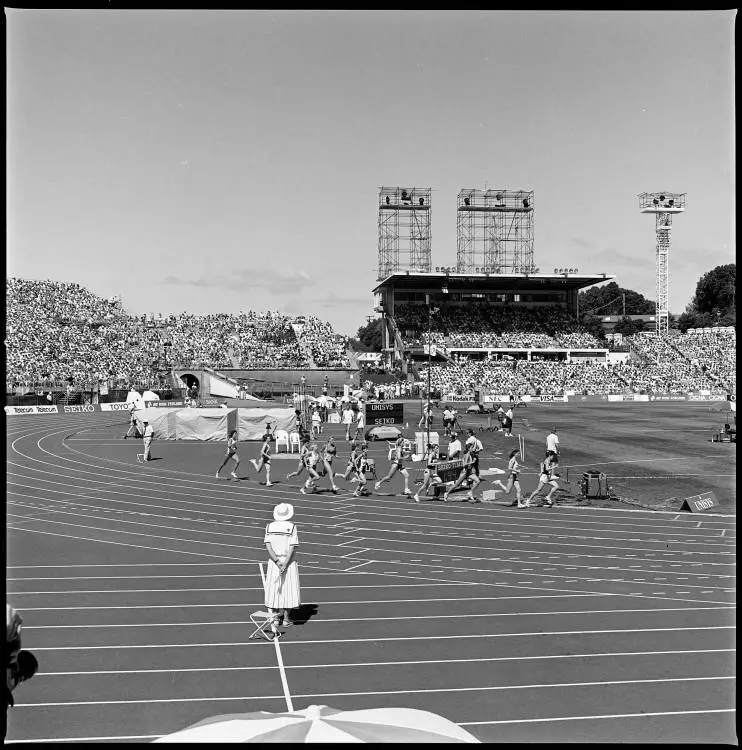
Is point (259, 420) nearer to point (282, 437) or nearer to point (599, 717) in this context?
point (282, 437)

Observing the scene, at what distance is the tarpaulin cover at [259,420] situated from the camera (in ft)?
108

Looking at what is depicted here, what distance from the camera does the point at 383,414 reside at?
121 feet

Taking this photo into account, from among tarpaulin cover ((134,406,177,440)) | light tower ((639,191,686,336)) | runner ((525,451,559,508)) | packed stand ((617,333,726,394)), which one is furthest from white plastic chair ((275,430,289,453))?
light tower ((639,191,686,336))

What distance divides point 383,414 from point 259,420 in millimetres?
5900

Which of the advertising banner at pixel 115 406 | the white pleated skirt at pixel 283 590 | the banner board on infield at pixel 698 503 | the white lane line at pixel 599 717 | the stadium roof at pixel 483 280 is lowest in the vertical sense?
the white lane line at pixel 599 717

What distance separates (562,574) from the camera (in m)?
12.1

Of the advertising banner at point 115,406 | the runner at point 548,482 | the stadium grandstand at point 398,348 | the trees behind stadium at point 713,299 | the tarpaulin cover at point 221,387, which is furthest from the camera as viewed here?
the trees behind stadium at point 713,299

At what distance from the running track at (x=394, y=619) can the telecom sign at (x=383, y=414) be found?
1817cm

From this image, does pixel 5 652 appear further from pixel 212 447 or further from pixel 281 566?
pixel 212 447

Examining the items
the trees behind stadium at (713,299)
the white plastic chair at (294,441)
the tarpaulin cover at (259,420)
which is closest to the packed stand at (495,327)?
the trees behind stadium at (713,299)

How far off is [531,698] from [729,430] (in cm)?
3034

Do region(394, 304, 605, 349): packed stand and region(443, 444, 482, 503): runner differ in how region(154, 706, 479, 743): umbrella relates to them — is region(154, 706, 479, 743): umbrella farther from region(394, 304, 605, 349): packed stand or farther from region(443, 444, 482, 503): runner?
region(394, 304, 605, 349): packed stand

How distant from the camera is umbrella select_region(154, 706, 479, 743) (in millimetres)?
5160

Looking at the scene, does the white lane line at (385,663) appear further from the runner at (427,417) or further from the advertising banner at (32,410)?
the advertising banner at (32,410)
